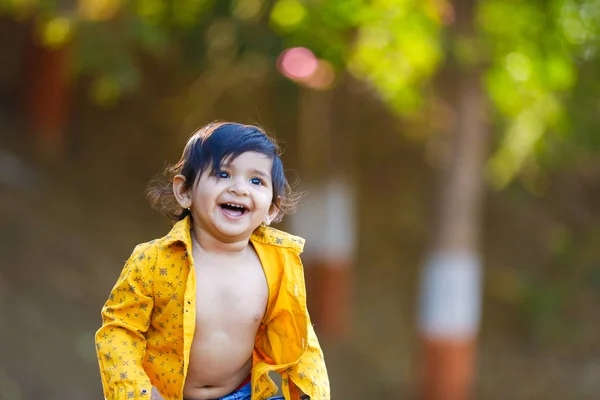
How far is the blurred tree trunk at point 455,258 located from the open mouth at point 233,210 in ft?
25.3

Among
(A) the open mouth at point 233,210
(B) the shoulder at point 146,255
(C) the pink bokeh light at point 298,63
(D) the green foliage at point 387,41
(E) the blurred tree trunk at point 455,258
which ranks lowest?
(B) the shoulder at point 146,255

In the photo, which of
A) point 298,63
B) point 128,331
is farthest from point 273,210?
point 298,63

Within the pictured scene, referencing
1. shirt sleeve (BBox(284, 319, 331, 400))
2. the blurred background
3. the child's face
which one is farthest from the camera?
the blurred background

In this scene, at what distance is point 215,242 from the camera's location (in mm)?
2990

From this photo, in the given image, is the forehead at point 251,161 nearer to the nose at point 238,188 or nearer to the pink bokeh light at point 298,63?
the nose at point 238,188

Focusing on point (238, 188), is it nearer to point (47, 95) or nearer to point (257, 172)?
point (257, 172)

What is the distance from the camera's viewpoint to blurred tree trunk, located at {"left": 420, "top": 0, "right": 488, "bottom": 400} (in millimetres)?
10453

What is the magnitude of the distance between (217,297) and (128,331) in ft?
0.93

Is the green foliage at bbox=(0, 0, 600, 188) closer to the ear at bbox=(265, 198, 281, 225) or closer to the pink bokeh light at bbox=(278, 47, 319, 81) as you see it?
the pink bokeh light at bbox=(278, 47, 319, 81)

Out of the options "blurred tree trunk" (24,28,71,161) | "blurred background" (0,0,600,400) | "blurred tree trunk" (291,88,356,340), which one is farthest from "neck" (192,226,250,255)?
"blurred tree trunk" (24,28,71,161)

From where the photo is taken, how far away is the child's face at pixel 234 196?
2912 mm

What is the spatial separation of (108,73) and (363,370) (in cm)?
487

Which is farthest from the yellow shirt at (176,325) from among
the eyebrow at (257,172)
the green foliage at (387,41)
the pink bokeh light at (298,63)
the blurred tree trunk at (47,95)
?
the blurred tree trunk at (47,95)

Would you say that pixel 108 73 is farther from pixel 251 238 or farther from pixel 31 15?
pixel 251 238
